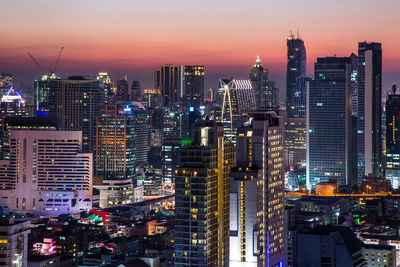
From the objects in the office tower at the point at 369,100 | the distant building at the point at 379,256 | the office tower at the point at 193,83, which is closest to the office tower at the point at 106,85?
the office tower at the point at 193,83

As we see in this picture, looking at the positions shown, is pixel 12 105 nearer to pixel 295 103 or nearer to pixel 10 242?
pixel 295 103

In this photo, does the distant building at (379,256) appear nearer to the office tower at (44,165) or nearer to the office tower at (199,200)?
the office tower at (199,200)

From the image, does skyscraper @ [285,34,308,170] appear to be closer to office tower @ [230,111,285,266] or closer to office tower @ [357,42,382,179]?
office tower @ [357,42,382,179]

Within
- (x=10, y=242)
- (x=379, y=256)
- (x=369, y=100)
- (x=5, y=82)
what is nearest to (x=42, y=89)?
(x=5, y=82)

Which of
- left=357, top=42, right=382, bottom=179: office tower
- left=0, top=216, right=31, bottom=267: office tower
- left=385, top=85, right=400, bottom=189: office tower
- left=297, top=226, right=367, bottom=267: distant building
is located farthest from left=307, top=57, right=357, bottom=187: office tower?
left=0, top=216, right=31, bottom=267: office tower

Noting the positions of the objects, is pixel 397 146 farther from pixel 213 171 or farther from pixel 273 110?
pixel 213 171

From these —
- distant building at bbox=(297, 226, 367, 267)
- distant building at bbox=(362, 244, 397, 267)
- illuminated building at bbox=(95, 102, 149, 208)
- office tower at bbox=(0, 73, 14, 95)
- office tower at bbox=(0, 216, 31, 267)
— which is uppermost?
office tower at bbox=(0, 73, 14, 95)
